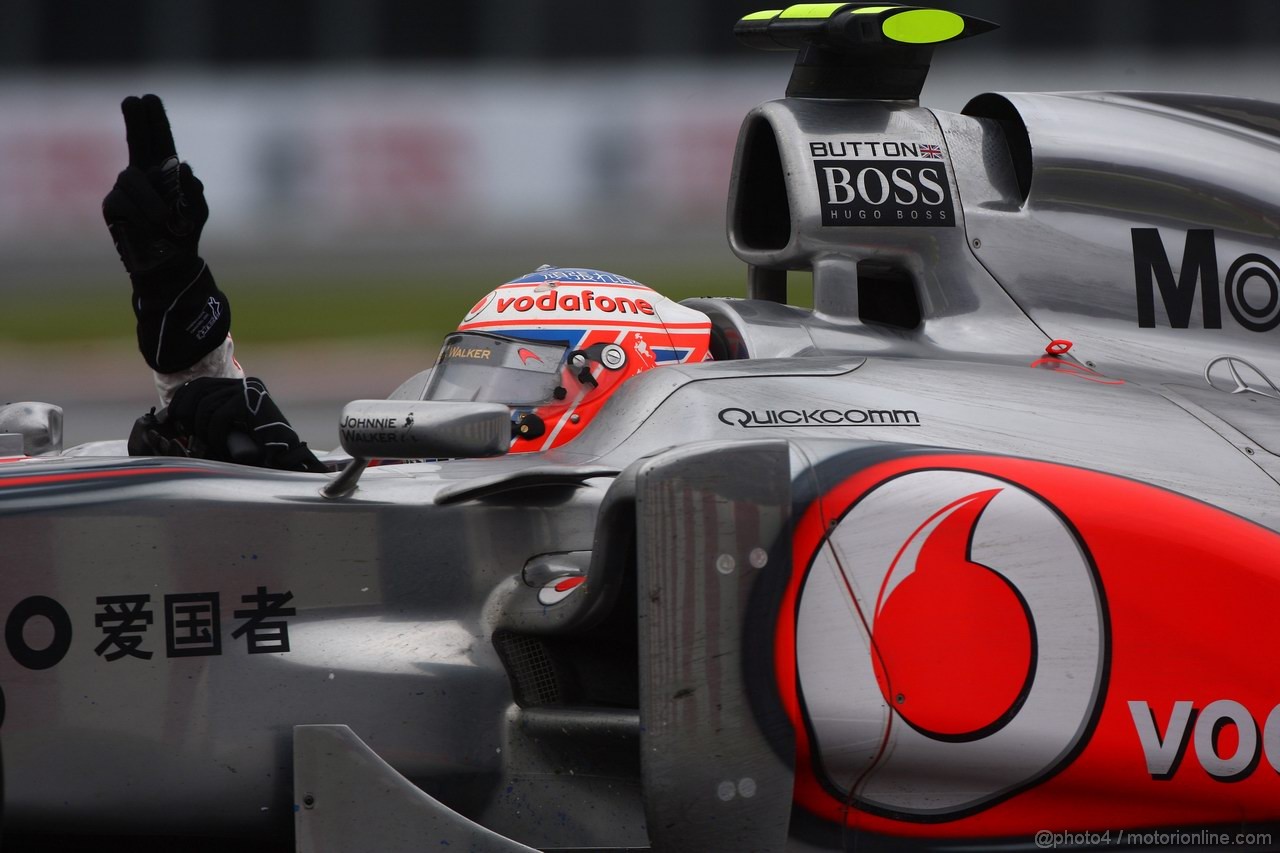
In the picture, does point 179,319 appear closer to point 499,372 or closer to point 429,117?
point 499,372

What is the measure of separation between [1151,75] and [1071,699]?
14191 millimetres

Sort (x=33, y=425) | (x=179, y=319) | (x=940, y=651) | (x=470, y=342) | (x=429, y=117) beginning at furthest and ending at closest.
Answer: (x=429, y=117), (x=33, y=425), (x=179, y=319), (x=470, y=342), (x=940, y=651)

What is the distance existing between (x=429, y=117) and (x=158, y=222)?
489 inches

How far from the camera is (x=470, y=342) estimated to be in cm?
345

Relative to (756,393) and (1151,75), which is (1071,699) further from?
(1151,75)

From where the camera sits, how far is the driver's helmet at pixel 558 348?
131 inches

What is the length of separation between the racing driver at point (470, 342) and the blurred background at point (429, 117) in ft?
37.9

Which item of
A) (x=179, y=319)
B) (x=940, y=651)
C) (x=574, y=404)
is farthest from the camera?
(x=179, y=319)

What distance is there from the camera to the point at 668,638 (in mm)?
2320

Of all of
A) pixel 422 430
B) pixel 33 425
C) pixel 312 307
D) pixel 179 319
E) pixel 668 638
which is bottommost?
pixel 312 307

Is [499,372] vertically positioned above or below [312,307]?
above

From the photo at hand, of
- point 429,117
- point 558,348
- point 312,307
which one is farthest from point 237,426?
point 429,117

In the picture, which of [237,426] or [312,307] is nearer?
[237,426]

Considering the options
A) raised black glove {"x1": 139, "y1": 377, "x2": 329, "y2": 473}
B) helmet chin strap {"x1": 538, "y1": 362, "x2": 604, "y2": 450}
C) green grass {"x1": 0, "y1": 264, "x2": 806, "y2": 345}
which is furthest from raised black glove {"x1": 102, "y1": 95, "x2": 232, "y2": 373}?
green grass {"x1": 0, "y1": 264, "x2": 806, "y2": 345}
